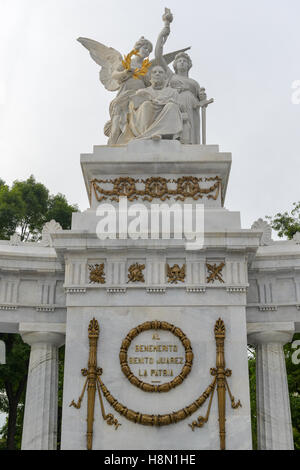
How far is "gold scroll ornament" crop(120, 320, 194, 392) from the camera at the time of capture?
602 inches

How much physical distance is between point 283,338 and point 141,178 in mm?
6492

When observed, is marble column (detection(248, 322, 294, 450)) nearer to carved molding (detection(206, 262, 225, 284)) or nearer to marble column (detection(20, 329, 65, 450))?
carved molding (detection(206, 262, 225, 284))

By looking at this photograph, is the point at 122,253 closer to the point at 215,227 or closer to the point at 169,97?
the point at 215,227

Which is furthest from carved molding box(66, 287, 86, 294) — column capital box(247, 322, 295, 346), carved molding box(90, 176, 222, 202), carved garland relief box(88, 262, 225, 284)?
column capital box(247, 322, 295, 346)

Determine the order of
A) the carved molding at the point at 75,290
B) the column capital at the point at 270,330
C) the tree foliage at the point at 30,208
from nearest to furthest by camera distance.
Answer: the carved molding at the point at 75,290, the column capital at the point at 270,330, the tree foliage at the point at 30,208

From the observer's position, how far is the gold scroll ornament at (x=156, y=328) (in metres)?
15.3

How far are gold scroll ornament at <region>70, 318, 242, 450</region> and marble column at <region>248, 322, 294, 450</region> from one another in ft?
7.94

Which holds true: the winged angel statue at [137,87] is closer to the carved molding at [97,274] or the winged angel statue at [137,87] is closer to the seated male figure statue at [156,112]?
the seated male figure statue at [156,112]

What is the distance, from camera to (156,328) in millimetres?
15820

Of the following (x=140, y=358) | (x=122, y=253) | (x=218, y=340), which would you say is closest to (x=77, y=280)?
(x=122, y=253)

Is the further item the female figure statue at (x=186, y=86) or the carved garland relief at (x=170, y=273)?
the female figure statue at (x=186, y=86)

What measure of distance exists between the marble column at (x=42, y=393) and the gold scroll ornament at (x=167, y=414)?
89.1 inches

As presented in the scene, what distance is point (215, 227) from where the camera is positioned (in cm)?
1703

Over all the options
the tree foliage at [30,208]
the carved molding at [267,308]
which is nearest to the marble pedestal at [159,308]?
the carved molding at [267,308]
